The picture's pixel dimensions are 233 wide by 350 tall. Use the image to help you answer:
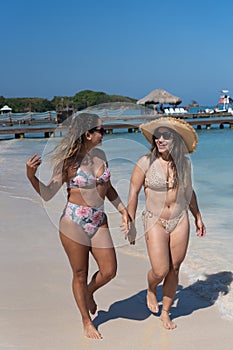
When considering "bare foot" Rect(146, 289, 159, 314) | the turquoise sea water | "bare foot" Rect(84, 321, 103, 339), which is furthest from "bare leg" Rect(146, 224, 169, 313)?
"bare foot" Rect(84, 321, 103, 339)

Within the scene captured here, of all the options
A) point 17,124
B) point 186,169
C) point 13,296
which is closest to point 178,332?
point 186,169

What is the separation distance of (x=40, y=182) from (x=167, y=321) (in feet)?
4.77

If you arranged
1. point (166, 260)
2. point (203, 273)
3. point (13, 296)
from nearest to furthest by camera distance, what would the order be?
point (166, 260)
point (13, 296)
point (203, 273)

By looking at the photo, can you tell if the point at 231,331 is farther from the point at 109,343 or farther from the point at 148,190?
the point at 148,190

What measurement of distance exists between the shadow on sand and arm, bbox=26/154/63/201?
46.3 inches

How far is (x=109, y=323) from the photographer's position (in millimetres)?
3818

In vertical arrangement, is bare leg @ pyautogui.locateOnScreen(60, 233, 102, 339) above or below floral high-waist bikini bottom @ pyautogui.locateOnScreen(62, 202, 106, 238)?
below

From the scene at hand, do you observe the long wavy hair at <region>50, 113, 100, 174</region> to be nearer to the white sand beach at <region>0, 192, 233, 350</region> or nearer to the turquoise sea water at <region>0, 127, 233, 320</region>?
the turquoise sea water at <region>0, 127, 233, 320</region>

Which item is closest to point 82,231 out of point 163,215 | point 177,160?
point 163,215

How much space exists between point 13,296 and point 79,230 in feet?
4.77

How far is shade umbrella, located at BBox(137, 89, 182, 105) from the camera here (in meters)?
43.8

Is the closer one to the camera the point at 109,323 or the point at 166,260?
the point at 166,260

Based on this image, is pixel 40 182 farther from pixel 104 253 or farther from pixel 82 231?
pixel 104 253

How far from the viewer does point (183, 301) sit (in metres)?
4.39
